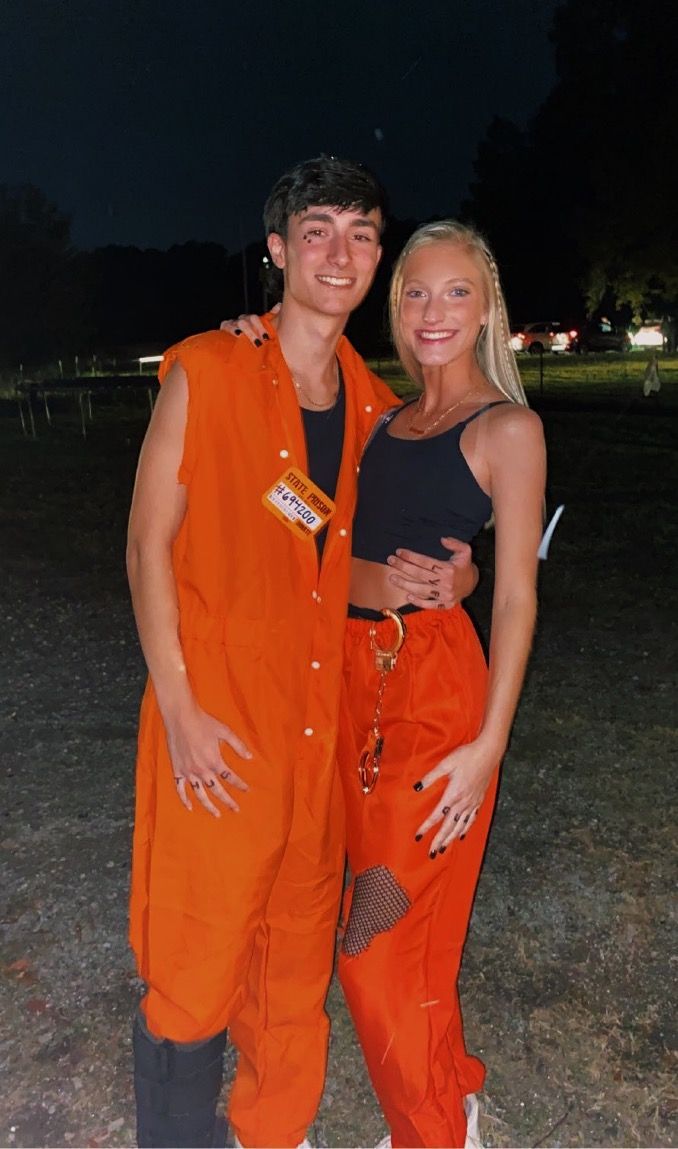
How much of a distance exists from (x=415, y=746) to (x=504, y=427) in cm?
73

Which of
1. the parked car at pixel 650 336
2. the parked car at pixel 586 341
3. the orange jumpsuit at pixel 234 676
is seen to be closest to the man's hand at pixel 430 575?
the orange jumpsuit at pixel 234 676

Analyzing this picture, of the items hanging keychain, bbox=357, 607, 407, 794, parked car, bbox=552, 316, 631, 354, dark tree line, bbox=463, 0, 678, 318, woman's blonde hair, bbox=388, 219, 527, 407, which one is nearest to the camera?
hanging keychain, bbox=357, 607, 407, 794

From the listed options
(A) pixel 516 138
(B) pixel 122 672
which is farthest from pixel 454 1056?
(A) pixel 516 138

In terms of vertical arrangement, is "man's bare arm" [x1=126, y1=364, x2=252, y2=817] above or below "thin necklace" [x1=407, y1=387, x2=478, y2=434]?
below

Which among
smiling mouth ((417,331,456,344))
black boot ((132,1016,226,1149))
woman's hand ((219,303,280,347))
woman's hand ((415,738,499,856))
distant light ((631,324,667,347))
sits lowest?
distant light ((631,324,667,347))

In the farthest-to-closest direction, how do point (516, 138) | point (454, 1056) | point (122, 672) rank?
point (516, 138)
point (122, 672)
point (454, 1056)

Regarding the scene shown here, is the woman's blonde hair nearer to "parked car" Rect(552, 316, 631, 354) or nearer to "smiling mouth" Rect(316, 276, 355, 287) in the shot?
"smiling mouth" Rect(316, 276, 355, 287)

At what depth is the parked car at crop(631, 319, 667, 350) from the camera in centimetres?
4222

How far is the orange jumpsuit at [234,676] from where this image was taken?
81.4 inches

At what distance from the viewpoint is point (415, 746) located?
2.20 m

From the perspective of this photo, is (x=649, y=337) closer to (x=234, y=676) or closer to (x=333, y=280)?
(x=333, y=280)

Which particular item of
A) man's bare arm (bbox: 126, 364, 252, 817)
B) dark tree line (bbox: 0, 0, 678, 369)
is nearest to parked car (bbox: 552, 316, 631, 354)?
dark tree line (bbox: 0, 0, 678, 369)

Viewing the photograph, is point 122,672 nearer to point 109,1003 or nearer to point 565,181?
point 109,1003

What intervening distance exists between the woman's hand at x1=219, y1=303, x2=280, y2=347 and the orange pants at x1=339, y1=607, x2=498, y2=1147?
675 mm
